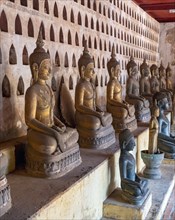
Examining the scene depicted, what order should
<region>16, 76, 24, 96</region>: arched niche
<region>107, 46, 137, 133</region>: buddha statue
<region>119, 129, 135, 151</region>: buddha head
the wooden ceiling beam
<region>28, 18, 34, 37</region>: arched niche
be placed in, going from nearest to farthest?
1. <region>119, 129, 135, 151</region>: buddha head
2. <region>16, 76, 24, 96</region>: arched niche
3. <region>28, 18, 34, 37</region>: arched niche
4. <region>107, 46, 137, 133</region>: buddha statue
5. the wooden ceiling beam

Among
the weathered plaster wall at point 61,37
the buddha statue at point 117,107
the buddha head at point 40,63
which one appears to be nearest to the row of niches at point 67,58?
the weathered plaster wall at point 61,37

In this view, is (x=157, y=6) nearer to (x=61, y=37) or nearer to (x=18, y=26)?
(x=61, y=37)

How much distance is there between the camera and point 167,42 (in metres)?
10.6

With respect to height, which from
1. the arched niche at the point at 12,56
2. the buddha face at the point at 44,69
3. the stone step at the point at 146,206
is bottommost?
the stone step at the point at 146,206

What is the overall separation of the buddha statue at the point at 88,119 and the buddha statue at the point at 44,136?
0.62m

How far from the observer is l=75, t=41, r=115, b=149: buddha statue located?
3865 millimetres

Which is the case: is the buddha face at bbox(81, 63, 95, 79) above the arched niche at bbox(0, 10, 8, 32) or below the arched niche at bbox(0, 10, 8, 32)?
below

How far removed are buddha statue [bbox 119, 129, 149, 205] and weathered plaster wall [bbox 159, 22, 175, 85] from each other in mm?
7696

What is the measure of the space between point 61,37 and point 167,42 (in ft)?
22.0

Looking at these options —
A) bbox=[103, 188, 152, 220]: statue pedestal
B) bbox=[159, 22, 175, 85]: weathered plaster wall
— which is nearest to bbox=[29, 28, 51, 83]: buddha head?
bbox=[103, 188, 152, 220]: statue pedestal

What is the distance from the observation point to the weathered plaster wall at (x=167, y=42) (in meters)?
10.5

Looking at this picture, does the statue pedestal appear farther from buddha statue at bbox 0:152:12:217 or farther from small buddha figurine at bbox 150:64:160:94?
small buddha figurine at bbox 150:64:160:94

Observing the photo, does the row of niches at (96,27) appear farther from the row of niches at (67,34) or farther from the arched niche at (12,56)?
the arched niche at (12,56)

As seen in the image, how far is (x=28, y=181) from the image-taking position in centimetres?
286
